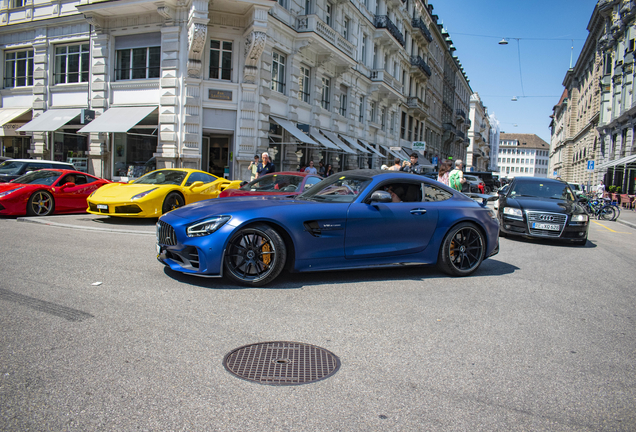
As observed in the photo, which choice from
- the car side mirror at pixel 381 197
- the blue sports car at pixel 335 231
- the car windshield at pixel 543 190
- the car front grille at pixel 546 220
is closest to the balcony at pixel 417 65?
the car windshield at pixel 543 190

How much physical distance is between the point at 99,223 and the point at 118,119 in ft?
37.1

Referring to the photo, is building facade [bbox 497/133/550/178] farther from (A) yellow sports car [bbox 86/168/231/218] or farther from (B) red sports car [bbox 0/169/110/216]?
(B) red sports car [bbox 0/169/110/216]

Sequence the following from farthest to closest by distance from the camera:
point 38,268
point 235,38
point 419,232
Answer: point 235,38
point 419,232
point 38,268

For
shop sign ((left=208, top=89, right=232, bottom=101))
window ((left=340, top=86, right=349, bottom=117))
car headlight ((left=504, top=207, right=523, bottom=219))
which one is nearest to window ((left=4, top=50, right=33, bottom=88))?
shop sign ((left=208, top=89, right=232, bottom=101))

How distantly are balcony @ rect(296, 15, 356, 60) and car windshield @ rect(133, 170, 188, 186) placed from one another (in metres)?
13.1

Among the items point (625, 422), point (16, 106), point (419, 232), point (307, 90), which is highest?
point (307, 90)

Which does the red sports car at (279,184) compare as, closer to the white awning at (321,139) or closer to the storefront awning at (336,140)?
the white awning at (321,139)

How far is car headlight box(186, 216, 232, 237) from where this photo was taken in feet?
16.0

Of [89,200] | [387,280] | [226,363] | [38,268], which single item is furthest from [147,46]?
[226,363]

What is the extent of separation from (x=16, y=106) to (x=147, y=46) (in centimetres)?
923

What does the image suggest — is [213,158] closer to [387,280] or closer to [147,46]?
[147,46]

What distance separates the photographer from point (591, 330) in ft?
13.7

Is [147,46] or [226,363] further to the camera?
[147,46]

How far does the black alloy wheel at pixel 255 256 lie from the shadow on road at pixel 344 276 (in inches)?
5.1
